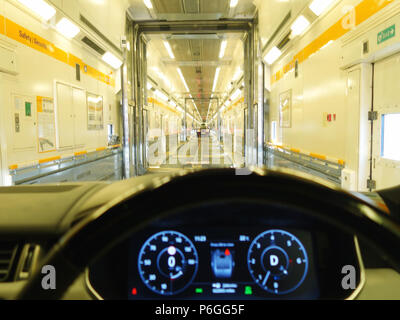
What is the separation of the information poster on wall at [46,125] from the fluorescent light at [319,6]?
3.99 m

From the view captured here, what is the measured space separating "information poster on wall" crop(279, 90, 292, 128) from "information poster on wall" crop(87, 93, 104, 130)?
399 cm

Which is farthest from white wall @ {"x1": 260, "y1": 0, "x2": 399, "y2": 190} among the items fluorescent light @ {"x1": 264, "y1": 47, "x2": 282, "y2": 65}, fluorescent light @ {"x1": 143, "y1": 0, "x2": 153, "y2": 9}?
fluorescent light @ {"x1": 143, "y1": 0, "x2": 153, "y2": 9}

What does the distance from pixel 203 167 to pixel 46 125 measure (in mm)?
4244

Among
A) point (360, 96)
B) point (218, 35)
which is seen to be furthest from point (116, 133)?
point (360, 96)

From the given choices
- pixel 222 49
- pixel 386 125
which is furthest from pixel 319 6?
pixel 222 49

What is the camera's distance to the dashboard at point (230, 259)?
1220mm

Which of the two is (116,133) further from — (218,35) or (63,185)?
(63,185)

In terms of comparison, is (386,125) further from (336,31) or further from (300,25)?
(300,25)

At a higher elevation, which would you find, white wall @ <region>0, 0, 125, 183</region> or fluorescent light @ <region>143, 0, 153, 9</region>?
fluorescent light @ <region>143, 0, 153, 9</region>

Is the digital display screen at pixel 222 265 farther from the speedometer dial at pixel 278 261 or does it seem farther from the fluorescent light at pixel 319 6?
the fluorescent light at pixel 319 6

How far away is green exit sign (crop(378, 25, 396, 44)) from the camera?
3101 mm

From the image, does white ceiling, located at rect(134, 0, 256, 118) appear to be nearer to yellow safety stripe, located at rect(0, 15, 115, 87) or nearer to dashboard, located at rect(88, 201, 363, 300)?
yellow safety stripe, located at rect(0, 15, 115, 87)

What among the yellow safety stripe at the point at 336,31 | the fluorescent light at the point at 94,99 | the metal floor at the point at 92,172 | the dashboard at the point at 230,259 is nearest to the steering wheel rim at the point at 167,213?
the dashboard at the point at 230,259

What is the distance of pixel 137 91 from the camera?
982 centimetres
